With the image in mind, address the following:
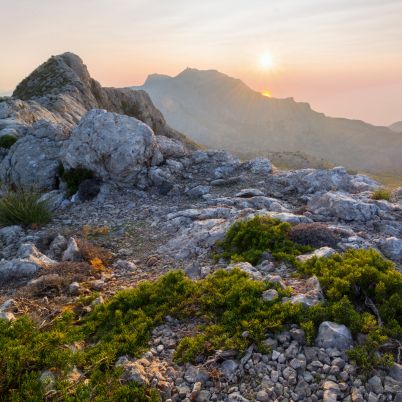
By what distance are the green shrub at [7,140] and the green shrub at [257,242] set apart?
16549mm

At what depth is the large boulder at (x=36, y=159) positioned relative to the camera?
18.3m

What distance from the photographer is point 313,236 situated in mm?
9805

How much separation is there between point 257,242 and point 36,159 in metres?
14.0

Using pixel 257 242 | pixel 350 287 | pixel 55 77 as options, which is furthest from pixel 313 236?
pixel 55 77

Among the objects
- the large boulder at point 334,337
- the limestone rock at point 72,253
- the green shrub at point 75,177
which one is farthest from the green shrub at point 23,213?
the large boulder at point 334,337

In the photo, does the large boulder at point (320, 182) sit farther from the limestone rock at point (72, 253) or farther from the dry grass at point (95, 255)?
the limestone rock at point (72, 253)

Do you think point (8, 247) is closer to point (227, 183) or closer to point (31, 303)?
point (31, 303)

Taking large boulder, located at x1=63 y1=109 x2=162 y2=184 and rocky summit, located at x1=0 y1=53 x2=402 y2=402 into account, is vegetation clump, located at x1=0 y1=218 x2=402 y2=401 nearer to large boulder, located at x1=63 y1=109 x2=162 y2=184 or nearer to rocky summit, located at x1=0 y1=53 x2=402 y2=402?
rocky summit, located at x1=0 y1=53 x2=402 y2=402

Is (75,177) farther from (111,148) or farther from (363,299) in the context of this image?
(363,299)

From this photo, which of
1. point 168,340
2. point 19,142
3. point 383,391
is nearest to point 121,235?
point 168,340

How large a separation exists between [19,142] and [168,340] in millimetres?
17769

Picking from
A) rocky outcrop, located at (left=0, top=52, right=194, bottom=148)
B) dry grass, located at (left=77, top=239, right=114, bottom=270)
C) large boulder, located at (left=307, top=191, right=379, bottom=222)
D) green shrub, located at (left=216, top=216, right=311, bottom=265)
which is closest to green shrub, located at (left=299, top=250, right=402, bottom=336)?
green shrub, located at (left=216, top=216, right=311, bottom=265)

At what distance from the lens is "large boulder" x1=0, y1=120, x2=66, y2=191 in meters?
18.3

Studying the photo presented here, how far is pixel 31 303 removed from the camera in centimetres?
802
